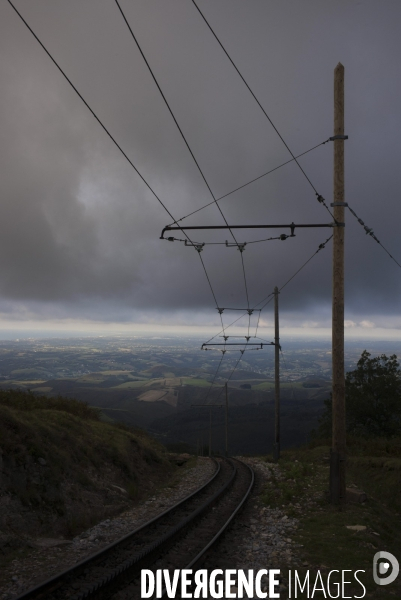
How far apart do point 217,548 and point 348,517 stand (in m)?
4.59

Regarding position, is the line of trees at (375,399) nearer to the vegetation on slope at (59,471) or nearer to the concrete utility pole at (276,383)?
the concrete utility pole at (276,383)

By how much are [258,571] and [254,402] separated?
180997 millimetres

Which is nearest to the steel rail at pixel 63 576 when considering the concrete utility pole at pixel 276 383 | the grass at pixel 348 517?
the grass at pixel 348 517

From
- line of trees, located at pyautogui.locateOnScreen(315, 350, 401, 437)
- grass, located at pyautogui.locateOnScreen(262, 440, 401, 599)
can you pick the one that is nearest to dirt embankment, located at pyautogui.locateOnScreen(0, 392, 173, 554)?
grass, located at pyautogui.locateOnScreen(262, 440, 401, 599)

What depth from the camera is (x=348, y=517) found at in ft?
38.6

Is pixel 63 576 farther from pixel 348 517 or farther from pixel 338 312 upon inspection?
pixel 338 312

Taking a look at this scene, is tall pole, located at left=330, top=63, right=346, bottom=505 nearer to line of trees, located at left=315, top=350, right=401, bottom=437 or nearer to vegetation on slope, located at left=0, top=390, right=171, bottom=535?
vegetation on slope, located at left=0, top=390, right=171, bottom=535

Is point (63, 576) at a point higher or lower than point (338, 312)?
lower

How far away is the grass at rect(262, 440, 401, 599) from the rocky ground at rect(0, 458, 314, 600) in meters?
0.38

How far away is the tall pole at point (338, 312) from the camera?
13.0m

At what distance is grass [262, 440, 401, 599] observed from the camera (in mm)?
8445

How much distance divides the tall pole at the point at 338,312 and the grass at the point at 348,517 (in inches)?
44.5

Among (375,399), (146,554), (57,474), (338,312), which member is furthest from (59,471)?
(375,399)

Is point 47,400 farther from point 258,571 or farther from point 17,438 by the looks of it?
point 258,571
